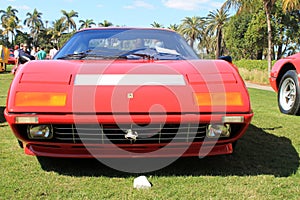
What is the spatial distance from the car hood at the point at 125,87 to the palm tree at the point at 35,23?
251 feet

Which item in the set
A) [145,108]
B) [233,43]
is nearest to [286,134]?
[145,108]

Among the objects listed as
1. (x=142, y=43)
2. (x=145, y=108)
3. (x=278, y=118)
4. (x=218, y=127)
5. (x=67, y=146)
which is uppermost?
(x=142, y=43)

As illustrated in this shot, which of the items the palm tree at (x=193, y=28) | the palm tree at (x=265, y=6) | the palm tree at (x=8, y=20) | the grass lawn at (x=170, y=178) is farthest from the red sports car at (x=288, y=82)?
the palm tree at (x=8, y=20)

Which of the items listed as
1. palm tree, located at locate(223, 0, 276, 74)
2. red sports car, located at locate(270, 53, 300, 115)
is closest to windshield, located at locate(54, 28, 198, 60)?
red sports car, located at locate(270, 53, 300, 115)

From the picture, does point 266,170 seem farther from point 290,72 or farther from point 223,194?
point 290,72

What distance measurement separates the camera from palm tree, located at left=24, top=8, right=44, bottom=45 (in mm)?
72562

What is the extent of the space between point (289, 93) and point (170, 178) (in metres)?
3.85

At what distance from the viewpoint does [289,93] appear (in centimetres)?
554

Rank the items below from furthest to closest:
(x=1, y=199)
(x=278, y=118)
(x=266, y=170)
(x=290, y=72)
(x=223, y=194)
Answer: (x=290, y=72) → (x=278, y=118) → (x=266, y=170) → (x=223, y=194) → (x=1, y=199)

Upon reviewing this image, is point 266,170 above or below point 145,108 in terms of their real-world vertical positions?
below

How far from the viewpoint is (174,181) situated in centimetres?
241

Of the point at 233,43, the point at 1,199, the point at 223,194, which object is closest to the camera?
the point at 1,199

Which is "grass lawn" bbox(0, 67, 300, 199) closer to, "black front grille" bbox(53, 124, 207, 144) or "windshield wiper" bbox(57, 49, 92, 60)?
"black front grille" bbox(53, 124, 207, 144)

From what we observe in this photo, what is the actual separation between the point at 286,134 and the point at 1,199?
326 cm
